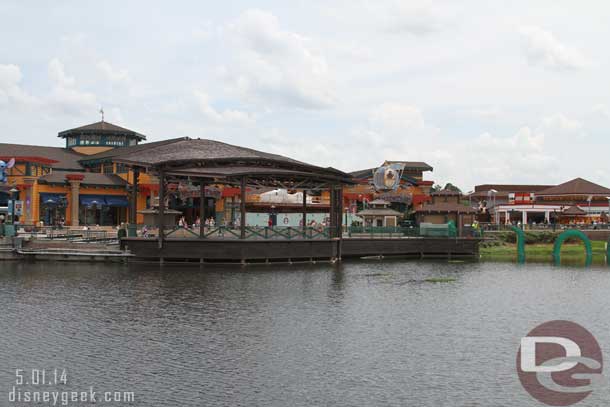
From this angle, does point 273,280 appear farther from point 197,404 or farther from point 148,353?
point 197,404

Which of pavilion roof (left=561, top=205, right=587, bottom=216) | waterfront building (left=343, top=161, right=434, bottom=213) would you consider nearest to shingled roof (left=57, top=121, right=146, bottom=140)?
waterfront building (left=343, top=161, right=434, bottom=213)

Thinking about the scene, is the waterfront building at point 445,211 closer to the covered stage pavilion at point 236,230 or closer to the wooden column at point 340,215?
the covered stage pavilion at point 236,230

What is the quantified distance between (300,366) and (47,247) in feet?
140

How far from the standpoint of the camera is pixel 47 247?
55.9m

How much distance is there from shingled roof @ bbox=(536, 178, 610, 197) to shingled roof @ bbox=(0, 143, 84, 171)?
75.5 m

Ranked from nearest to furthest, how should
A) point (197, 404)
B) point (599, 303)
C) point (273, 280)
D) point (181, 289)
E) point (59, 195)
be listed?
point (197, 404) < point (599, 303) < point (181, 289) < point (273, 280) < point (59, 195)

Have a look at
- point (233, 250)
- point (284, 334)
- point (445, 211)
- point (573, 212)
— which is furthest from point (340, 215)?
point (573, 212)

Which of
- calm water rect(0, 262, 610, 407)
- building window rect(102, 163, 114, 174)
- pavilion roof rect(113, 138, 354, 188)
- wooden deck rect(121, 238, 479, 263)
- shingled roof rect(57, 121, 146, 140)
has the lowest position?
calm water rect(0, 262, 610, 407)

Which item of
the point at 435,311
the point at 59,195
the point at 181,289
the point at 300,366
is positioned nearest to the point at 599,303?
the point at 435,311

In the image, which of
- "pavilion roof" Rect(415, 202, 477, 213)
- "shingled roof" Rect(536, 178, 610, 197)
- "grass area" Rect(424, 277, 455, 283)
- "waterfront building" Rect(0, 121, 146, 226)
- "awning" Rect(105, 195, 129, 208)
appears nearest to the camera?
"grass area" Rect(424, 277, 455, 283)

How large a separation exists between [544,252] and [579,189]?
35.6 meters

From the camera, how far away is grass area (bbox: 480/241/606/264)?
65412mm

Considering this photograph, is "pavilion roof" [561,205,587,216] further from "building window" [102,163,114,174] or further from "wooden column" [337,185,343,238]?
"building window" [102,163,114,174]

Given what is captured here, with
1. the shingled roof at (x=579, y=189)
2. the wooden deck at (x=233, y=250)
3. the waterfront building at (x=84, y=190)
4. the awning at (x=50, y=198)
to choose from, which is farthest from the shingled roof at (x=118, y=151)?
the shingled roof at (x=579, y=189)
